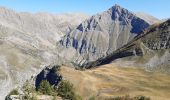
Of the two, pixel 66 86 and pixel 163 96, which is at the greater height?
pixel 66 86

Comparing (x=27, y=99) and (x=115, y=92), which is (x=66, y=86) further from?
(x=115, y=92)

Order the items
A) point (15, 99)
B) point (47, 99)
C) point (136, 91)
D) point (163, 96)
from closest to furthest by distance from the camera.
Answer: point (15, 99) < point (47, 99) < point (163, 96) < point (136, 91)

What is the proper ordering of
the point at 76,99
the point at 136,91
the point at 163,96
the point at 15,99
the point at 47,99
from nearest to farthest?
the point at 15,99 → the point at 47,99 → the point at 76,99 → the point at 163,96 → the point at 136,91

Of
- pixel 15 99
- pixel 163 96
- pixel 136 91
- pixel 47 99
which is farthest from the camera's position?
pixel 136 91

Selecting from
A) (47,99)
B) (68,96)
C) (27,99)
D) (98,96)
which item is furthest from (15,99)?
(98,96)

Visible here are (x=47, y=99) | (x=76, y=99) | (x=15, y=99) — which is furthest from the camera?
(x=76, y=99)

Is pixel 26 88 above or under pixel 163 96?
above

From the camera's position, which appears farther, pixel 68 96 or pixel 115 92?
pixel 115 92

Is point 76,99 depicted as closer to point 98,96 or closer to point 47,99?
point 47,99

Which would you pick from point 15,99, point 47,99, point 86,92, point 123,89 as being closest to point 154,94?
point 123,89
